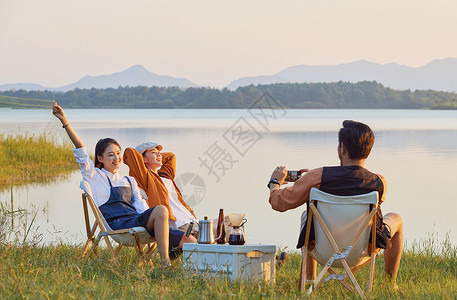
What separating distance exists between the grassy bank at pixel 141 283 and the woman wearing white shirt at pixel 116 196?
0.20 metres

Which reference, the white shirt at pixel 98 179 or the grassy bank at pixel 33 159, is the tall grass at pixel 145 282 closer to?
the white shirt at pixel 98 179

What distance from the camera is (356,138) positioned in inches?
149

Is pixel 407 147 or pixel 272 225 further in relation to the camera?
pixel 407 147

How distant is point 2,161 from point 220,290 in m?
9.77

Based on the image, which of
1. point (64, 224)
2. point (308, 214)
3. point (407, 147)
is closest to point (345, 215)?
point (308, 214)

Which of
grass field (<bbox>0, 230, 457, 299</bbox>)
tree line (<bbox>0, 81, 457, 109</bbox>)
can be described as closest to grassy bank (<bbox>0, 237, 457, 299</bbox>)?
grass field (<bbox>0, 230, 457, 299</bbox>)

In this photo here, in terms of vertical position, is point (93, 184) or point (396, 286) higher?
point (93, 184)

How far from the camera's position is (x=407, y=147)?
21.5 metres

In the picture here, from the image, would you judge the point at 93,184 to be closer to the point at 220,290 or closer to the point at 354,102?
the point at 220,290

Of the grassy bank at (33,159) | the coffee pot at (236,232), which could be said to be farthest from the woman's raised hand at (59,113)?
the grassy bank at (33,159)

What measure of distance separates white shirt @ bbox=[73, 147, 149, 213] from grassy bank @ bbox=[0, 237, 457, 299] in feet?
1.38

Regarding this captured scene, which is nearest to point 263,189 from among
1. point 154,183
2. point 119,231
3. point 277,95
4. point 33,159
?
point 33,159

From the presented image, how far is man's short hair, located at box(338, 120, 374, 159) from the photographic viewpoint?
3787 millimetres

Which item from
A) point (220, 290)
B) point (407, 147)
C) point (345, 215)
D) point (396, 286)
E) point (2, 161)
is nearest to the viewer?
point (220, 290)
